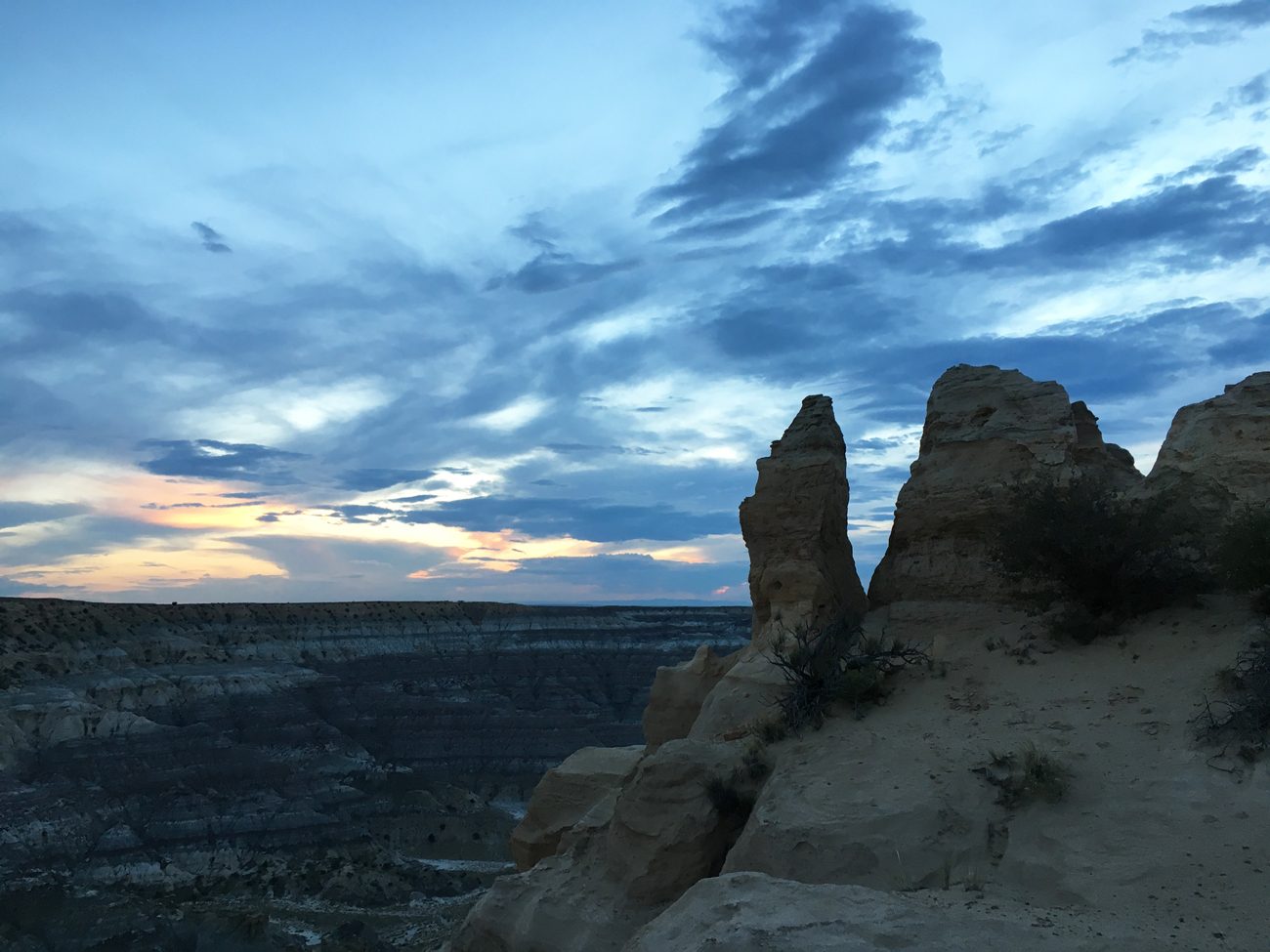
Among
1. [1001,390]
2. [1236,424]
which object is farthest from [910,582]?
[1236,424]

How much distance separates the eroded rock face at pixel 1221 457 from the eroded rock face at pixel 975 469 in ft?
3.69

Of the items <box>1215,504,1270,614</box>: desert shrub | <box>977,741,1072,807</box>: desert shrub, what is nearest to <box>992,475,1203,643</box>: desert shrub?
<box>1215,504,1270,614</box>: desert shrub

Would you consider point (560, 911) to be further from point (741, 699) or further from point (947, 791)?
point (947, 791)

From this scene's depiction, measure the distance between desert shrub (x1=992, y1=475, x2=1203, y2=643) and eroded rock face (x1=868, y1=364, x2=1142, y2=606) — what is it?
1094 mm

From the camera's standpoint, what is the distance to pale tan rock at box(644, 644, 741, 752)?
17.3 m

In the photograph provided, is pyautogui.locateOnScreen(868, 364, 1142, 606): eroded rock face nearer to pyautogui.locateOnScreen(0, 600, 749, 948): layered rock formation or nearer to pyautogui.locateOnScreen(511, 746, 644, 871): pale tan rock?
pyautogui.locateOnScreen(511, 746, 644, 871): pale tan rock

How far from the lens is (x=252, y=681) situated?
51844 mm

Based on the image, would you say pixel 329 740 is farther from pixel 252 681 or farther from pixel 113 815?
pixel 113 815

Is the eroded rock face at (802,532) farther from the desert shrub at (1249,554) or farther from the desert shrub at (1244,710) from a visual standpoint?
the desert shrub at (1244,710)

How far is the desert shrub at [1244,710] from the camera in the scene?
936 centimetres

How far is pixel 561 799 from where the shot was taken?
1745cm

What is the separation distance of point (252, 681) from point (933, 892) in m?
50.3

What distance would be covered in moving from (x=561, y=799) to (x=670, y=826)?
658 cm

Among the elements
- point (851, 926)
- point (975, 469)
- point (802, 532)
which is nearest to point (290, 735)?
point (802, 532)
